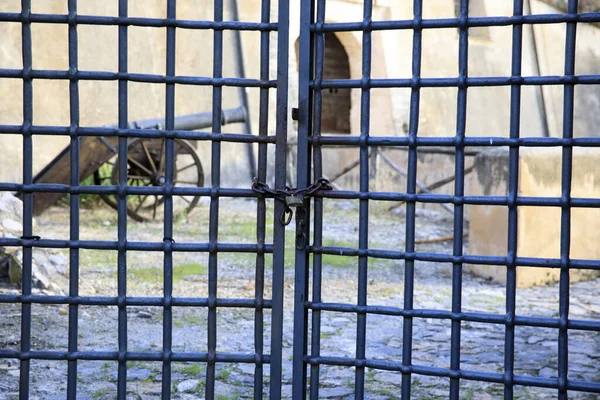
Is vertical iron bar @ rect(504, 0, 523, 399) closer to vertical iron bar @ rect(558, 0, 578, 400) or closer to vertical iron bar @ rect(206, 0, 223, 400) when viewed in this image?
vertical iron bar @ rect(558, 0, 578, 400)

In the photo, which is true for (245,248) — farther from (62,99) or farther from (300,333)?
(62,99)

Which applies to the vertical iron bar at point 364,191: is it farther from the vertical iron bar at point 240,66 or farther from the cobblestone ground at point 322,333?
the vertical iron bar at point 240,66

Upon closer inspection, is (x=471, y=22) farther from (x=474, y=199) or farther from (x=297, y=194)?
(x=297, y=194)

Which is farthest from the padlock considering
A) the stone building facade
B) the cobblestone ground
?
the stone building facade

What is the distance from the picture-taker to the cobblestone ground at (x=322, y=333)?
380 centimetres

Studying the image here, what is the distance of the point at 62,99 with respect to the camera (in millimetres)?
11352

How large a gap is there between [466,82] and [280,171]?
717 millimetres

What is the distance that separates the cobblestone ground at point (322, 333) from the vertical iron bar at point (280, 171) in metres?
1.00

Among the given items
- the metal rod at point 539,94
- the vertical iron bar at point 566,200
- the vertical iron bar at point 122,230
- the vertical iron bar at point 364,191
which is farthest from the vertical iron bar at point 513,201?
the metal rod at point 539,94

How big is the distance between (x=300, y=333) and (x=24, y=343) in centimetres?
101

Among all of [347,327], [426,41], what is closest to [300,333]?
[347,327]

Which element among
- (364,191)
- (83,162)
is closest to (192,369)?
(364,191)

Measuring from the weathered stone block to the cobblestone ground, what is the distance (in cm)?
26

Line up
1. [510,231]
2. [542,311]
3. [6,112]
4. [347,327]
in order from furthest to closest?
[6,112] → [542,311] → [347,327] → [510,231]
